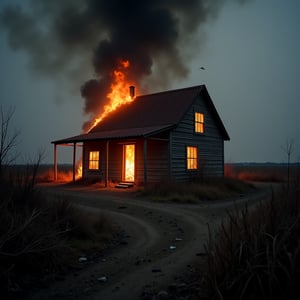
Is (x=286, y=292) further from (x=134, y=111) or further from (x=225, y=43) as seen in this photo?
(x=225, y=43)

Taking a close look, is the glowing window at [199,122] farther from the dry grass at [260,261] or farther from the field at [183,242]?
the dry grass at [260,261]

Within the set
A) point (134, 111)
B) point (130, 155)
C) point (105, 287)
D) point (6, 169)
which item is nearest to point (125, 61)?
point (134, 111)

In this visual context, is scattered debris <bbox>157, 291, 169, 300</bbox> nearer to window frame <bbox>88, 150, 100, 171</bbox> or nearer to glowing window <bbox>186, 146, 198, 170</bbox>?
glowing window <bbox>186, 146, 198, 170</bbox>

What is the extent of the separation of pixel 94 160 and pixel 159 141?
17.6 ft

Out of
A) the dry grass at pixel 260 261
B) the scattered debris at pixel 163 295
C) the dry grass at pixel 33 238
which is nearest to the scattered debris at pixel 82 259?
the dry grass at pixel 33 238

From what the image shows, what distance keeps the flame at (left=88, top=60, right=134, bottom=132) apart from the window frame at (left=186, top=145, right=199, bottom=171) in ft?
22.3

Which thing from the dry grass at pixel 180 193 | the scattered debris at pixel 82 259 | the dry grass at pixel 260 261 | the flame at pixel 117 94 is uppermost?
the flame at pixel 117 94

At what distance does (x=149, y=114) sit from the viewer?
61.8ft

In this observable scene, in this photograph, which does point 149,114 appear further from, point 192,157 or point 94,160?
point 94,160

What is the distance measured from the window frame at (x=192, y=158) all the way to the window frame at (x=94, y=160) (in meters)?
6.03

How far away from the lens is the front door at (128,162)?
709 inches

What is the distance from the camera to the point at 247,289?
274cm

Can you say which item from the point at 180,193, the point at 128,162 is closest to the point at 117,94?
the point at 128,162

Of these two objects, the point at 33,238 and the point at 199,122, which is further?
the point at 199,122
